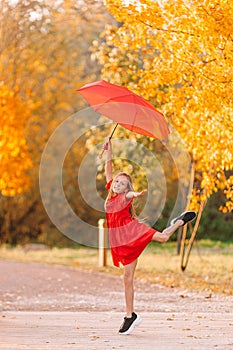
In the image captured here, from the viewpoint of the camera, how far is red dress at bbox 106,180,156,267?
718cm

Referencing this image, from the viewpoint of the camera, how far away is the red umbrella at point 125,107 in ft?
25.4

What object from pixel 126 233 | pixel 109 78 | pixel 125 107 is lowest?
pixel 109 78

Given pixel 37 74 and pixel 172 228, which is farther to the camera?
pixel 37 74

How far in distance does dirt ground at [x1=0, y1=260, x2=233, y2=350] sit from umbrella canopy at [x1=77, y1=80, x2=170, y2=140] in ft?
6.31

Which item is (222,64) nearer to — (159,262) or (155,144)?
(159,262)

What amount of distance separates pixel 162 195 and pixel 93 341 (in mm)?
14510

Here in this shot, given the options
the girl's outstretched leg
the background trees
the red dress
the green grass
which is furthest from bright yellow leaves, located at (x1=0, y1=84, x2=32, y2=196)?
the girl's outstretched leg

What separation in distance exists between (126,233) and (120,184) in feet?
1.47

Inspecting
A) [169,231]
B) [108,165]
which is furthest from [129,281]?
[108,165]

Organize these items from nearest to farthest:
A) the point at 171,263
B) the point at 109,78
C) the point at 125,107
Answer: the point at 125,107, the point at 109,78, the point at 171,263

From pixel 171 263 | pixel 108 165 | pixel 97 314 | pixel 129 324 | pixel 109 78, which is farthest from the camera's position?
pixel 171 263

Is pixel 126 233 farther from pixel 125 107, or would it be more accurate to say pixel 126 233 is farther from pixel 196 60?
pixel 196 60

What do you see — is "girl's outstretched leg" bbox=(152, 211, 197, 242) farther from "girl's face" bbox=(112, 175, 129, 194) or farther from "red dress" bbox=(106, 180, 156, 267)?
"girl's face" bbox=(112, 175, 129, 194)

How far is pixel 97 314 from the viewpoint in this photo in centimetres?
905
